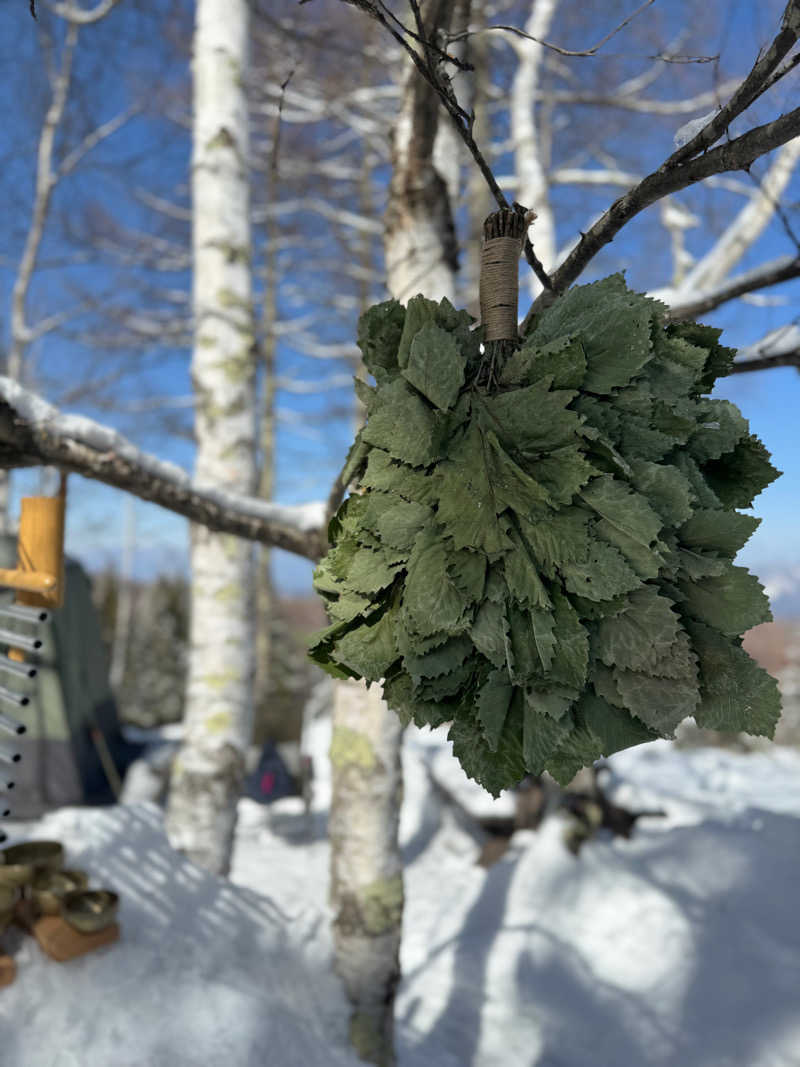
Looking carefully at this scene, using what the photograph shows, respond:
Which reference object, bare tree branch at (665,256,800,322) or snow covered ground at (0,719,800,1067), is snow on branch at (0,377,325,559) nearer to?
bare tree branch at (665,256,800,322)

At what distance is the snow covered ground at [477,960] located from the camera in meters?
1.96

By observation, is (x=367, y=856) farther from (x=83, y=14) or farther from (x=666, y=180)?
(x=83, y=14)

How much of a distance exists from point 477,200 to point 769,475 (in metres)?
6.61

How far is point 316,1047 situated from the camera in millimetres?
2072

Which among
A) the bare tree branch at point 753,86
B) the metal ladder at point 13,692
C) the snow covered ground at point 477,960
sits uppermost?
the bare tree branch at point 753,86

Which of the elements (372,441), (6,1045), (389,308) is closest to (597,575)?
(372,441)

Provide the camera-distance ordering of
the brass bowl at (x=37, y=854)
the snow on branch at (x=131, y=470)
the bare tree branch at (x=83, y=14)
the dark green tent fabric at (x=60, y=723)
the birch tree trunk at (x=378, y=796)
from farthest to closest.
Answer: the dark green tent fabric at (x=60, y=723)
the bare tree branch at (x=83, y=14)
the brass bowl at (x=37, y=854)
the birch tree trunk at (x=378, y=796)
the snow on branch at (x=131, y=470)

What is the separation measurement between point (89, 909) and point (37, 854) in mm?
434

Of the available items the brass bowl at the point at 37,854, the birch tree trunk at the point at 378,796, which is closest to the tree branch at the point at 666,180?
the birch tree trunk at the point at 378,796

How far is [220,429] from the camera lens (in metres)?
3.48

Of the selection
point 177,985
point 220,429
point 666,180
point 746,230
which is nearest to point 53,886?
point 177,985

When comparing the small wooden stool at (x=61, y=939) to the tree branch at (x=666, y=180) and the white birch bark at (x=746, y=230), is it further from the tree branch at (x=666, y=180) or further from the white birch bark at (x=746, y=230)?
the white birch bark at (x=746, y=230)

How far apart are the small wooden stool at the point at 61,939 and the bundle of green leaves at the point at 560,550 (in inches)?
75.2

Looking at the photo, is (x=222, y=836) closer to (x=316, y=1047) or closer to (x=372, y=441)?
(x=316, y=1047)
